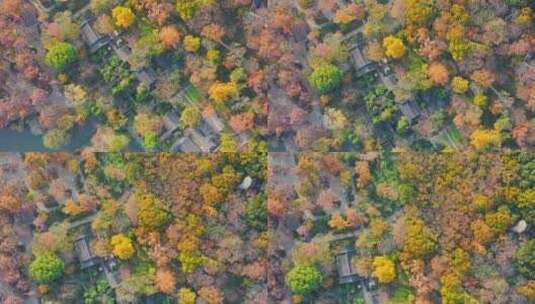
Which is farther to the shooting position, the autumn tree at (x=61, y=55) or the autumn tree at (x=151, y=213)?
the autumn tree at (x=61, y=55)

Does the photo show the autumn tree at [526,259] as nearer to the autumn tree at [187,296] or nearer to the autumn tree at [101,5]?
the autumn tree at [187,296]

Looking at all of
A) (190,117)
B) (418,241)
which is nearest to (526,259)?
(418,241)

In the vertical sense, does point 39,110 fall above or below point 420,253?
above

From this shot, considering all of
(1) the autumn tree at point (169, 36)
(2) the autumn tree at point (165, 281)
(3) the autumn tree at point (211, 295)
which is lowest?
(3) the autumn tree at point (211, 295)

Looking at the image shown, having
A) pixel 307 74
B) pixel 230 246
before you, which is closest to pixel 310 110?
pixel 307 74

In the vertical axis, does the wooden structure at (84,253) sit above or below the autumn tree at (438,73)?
below

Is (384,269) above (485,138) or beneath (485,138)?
beneath

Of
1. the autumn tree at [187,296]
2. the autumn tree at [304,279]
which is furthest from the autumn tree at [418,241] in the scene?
the autumn tree at [187,296]

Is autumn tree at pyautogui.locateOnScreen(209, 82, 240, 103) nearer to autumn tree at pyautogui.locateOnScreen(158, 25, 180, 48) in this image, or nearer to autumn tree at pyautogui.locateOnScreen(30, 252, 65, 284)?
autumn tree at pyautogui.locateOnScreen(158, 25, 180, 48)

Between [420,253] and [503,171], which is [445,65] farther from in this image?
[420,253]

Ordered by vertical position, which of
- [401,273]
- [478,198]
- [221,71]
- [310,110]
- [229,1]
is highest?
[229,1]

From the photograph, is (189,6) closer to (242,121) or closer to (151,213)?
(242,121)
